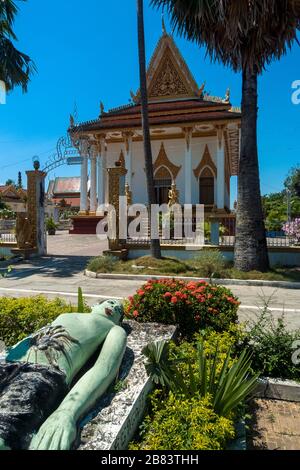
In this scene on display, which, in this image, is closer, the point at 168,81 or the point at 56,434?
the point at 56,434

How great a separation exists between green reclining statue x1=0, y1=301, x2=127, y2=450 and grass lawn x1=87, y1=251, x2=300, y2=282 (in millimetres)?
7284

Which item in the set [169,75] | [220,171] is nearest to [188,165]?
[220,171]

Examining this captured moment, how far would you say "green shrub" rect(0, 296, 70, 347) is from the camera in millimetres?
4191

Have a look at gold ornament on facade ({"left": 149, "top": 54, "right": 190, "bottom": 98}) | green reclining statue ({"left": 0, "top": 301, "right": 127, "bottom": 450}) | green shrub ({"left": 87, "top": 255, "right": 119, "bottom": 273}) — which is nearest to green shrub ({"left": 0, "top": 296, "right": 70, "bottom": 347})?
green reclining statue ({"left": 0, "top": 301, "right": 127, "bottom": 450})

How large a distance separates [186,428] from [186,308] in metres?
1.94

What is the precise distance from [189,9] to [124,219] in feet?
22.5

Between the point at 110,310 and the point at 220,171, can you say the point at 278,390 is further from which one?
the point at 220,171

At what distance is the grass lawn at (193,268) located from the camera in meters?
9.62

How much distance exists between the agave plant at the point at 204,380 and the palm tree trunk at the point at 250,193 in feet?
23.9

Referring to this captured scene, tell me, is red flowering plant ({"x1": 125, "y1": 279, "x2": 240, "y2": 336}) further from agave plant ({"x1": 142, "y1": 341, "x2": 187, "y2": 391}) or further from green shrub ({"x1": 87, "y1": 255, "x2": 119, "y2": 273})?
green shrub ({"x1": 87, "y1": 255, "x2": 119, "y2": 273})

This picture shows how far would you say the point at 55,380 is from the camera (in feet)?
7.07

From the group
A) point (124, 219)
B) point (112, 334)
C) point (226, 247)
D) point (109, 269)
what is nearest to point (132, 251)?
point (124, 219)

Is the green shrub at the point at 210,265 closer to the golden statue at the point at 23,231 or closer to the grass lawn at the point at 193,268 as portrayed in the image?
the grass lawn at the point at 193,268

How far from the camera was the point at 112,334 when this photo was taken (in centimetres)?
286
